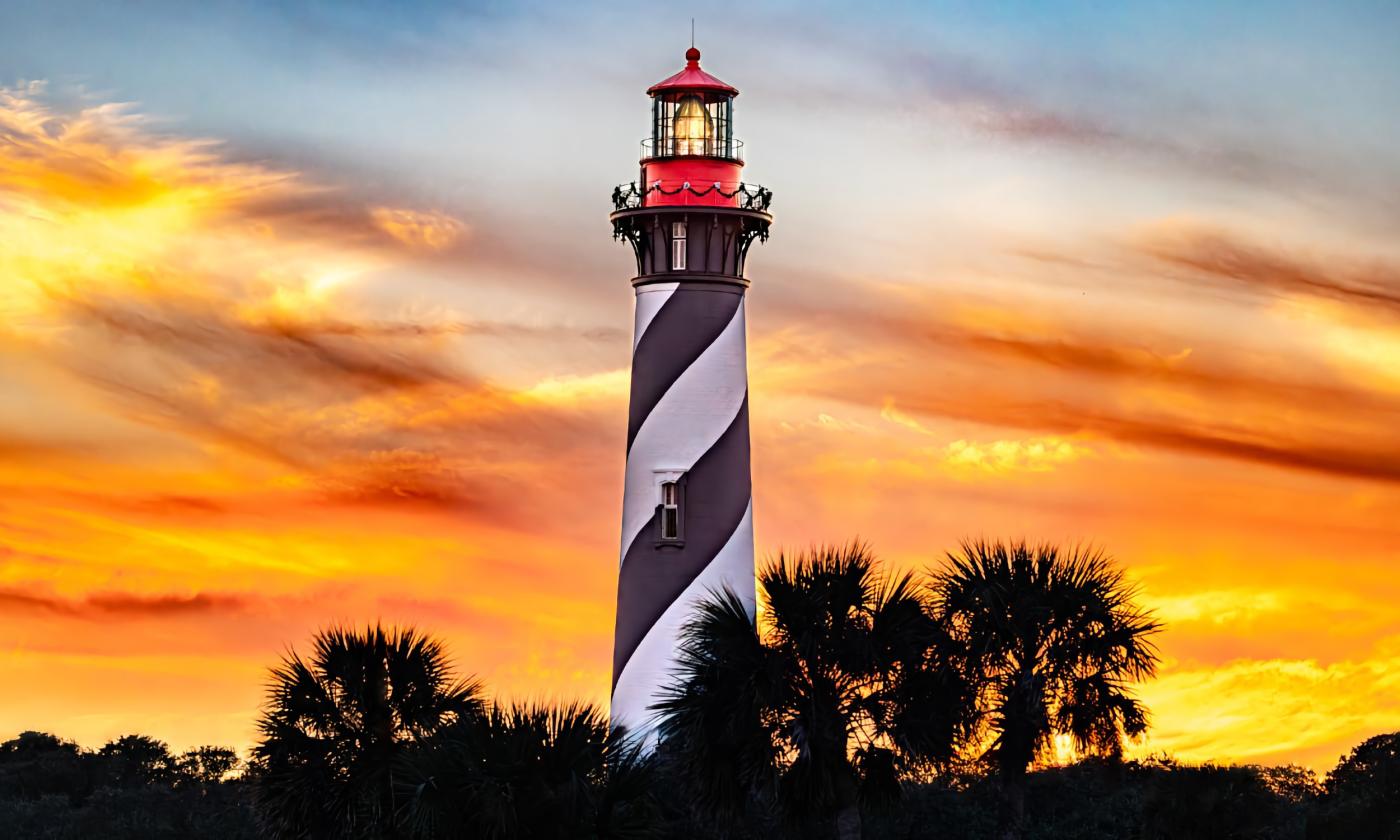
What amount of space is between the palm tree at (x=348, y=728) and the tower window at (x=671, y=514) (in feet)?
22.9

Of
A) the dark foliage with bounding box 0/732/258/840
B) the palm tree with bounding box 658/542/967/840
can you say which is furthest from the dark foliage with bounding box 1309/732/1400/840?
the dark foliage with bounding box 0/732/258/840

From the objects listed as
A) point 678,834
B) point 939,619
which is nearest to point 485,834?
point 678,834

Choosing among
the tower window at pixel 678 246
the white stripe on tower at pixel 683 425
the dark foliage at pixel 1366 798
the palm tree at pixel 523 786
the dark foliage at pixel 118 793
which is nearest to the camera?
the palm tree at pixel 523 786

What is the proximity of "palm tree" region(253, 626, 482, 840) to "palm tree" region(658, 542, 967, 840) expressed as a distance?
11.6ft

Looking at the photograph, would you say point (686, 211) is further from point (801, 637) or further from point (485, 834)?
point (485, 834)

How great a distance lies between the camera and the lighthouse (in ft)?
137

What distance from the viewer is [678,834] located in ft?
114

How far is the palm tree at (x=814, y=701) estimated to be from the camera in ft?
109

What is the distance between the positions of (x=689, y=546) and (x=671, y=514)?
680 mm

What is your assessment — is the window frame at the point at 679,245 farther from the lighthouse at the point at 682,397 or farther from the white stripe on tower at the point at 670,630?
the white stripe on tower at the point at 670,630

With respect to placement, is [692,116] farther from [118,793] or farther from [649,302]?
[118,793]

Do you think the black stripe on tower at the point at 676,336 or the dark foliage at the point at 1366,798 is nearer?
the dark foliage at the point at 1366,798

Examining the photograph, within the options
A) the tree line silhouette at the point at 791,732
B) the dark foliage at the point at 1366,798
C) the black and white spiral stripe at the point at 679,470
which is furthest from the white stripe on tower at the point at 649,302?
the dark foliage at the point at 1366,798

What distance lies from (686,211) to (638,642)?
7984 mm
